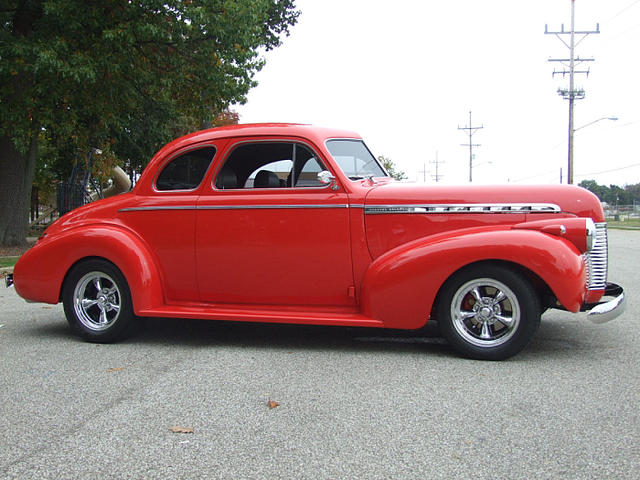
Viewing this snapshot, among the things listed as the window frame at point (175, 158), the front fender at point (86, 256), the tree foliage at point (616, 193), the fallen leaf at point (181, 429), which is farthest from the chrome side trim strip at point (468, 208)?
the tree foliage at point (616, 193)

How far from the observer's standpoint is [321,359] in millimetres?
4785

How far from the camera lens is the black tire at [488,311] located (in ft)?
14.7

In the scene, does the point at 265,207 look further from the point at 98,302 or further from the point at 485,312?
the point at 485,312

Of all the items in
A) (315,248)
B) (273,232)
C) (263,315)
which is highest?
(273,232)

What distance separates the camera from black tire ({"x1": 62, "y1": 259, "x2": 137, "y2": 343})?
17.7 feet

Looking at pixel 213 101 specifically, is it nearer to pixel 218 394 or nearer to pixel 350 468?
pixel 218 394

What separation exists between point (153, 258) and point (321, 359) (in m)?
1.87

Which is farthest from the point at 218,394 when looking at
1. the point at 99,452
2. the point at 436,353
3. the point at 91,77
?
the point at 91,77

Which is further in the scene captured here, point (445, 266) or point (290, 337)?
point (290, 337)

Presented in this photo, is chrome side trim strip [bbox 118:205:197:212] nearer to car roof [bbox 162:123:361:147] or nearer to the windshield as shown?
car roof [bbox 162:123:361:147]

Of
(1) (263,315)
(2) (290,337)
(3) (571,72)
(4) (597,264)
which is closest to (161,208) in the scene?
(1) (263,315)

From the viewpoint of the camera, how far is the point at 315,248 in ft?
16.4

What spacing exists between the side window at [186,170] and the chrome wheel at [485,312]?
2.57 metres

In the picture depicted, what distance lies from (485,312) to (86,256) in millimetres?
3611
